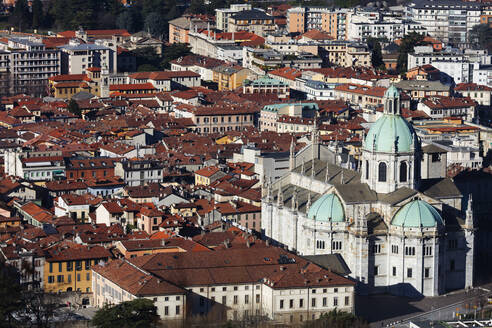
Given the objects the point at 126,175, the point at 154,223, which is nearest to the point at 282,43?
the point at 126,175

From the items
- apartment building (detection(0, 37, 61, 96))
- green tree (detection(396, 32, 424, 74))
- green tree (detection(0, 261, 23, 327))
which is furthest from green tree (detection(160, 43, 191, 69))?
green tree (detection(0, 261, 23, 327))

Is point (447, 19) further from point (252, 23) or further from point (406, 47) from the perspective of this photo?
point (252, 23)

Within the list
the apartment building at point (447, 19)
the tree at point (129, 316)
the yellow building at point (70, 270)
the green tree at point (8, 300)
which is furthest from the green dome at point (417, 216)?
the apartment building at point (447, 19)

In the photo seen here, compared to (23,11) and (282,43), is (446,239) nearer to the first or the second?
(282,43)

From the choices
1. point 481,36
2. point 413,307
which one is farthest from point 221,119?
point 413,307

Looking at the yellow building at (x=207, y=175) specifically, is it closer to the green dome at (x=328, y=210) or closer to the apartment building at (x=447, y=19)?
the green dome at (x=328, y=210)

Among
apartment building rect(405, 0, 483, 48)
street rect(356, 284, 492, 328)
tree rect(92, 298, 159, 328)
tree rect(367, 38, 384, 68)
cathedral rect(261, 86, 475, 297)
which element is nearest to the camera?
tree rect(92, 298, 159, 328)

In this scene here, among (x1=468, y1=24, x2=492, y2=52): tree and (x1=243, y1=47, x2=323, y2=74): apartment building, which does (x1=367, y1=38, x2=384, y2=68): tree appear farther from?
(x1=468, y1=24, x2=492, y2=52): tree
